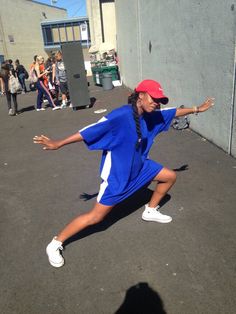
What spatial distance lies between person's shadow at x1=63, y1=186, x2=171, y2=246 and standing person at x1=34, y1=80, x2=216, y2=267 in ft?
1.68

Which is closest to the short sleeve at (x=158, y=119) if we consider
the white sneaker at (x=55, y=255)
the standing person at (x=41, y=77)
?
the white sneaker at (x=55, y=255)

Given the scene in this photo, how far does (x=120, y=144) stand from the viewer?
334 cm

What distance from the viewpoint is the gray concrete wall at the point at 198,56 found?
228 inches

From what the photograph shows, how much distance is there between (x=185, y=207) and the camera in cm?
439

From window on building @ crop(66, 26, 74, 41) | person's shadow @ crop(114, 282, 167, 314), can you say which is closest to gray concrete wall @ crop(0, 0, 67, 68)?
window on building @ crop(66, 26, 74, 41)

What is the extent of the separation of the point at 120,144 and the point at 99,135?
0.73 ft

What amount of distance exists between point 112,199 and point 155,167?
66cm

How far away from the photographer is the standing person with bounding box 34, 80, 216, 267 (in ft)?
10.7

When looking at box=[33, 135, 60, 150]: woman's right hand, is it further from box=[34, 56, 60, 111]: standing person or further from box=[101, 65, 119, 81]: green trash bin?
box=[101, 65, 119, 81]: green trash bin

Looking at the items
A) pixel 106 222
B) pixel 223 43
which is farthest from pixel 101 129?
pixel 223 43

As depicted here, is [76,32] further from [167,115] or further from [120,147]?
[120,147]

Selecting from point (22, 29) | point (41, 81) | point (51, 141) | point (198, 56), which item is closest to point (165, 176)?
point (51, 141)

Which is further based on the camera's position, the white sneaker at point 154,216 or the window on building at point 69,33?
the window on building at point 69,33

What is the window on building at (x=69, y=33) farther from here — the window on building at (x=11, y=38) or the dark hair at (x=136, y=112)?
the dark hair at (x=136, y=112)
